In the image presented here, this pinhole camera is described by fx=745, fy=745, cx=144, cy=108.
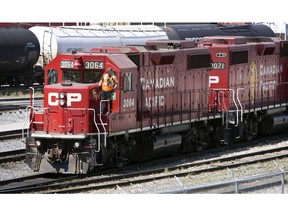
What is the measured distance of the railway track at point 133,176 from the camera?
57.0ft

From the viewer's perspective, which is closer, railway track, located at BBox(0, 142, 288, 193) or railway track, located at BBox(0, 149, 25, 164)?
railway track, located at BBox(0, 142, 288, 193)

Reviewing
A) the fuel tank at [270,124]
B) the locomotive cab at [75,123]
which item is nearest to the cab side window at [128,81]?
the locomotive cab at [75,123]

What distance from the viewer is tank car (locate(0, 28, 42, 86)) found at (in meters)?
38.9

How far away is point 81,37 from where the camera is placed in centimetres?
3941

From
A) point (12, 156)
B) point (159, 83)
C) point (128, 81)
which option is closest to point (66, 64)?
point (128, 81)

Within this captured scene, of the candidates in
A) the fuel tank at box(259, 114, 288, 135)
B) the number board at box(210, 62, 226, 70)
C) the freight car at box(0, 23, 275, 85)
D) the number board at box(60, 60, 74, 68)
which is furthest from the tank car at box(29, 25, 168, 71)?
the number board at box(60, 60, 74, 68)

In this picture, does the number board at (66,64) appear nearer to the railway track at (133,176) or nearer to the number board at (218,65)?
the railway track at (133,176)

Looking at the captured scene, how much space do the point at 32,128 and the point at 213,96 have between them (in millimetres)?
8019

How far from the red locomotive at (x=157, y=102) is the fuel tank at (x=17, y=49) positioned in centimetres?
1502

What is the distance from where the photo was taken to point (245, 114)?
88.5 feet

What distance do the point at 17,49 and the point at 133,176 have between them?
71.2 ft

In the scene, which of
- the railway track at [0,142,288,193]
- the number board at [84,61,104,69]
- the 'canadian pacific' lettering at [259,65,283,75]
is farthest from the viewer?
the 'canadian pacific' lettering at [259,65,283,75]

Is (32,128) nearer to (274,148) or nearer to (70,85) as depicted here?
(70,85)

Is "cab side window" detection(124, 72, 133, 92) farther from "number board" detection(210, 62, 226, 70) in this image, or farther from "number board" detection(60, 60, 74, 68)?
"number board" detection(210, 62, 226, 70)
